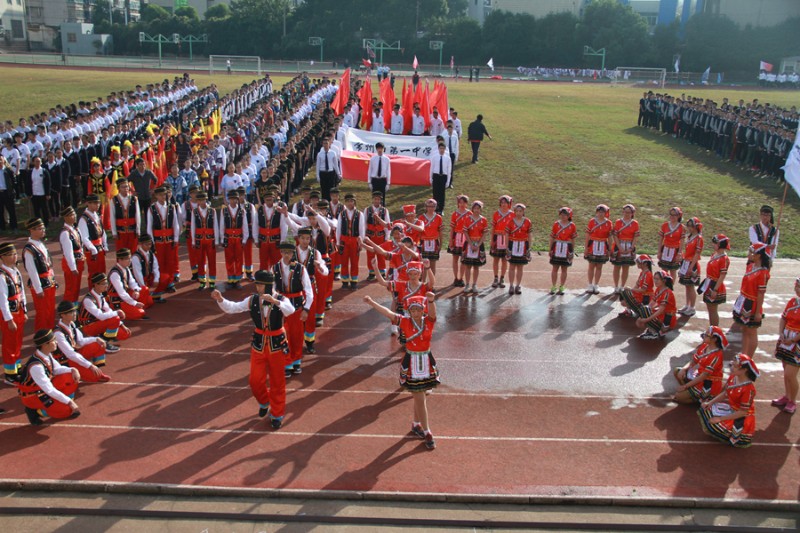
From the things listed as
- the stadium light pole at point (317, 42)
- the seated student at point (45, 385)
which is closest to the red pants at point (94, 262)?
the seated student at point (45, 385)

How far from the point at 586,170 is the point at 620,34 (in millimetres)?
57121

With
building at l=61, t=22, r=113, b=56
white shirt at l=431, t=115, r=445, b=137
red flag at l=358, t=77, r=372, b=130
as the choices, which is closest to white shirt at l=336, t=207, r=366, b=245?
white shirt at l=431, t=115, r=445, b=137

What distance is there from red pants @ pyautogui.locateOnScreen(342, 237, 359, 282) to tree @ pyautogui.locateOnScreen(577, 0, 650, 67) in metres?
69.7

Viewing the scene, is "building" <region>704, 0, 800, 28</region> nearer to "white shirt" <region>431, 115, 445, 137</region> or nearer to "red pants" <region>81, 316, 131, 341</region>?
"white shirt" <region>431, 115, 445, 137</region>

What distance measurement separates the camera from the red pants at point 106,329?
10.6 meters

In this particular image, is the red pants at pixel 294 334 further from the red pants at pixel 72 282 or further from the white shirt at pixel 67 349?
the red pants at pixel 72 282

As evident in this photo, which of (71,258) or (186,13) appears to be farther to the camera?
(186,13)

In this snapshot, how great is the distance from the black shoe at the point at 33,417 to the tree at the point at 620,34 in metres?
76.3

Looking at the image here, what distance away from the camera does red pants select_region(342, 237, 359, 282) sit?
13.7 meters

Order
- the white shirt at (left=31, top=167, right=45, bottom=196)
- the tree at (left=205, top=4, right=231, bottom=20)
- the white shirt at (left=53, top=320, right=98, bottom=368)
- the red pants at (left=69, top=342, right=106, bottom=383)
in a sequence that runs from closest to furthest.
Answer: the white shirt at (left=53, top=320, right=98, bottom=368) → the red pants at (left=69, top=342, right=106, bottom=383) → the white shirt at (left=31, top=167, right=45, bottom=196) → the tree at (left=205, top=4, right=231, bottom=20)

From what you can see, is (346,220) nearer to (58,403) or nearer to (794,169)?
(58,403)

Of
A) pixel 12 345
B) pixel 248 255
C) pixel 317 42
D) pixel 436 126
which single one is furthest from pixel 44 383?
pixel 317 42

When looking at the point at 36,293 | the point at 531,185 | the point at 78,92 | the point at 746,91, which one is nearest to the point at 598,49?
the point at 746,91

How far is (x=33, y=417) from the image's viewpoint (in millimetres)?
8641
